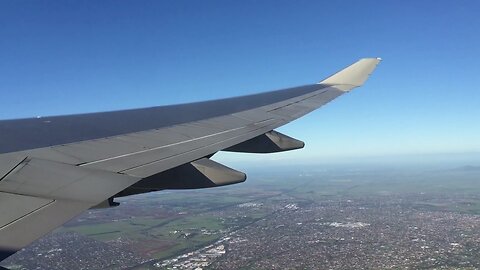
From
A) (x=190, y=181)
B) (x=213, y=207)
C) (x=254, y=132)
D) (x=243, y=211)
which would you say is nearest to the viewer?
(x=190, y=181)

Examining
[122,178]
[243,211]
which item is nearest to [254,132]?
[122,178]

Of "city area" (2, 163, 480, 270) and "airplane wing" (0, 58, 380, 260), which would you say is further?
"city area" (2, 163, 480, 270)

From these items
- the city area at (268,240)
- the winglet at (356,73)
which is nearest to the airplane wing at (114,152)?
the winglet at (356,73)

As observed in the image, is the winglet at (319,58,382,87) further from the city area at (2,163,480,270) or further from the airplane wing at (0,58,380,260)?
the city area at (2,163,480,270)

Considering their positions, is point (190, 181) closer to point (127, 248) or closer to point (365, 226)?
point (127, 248)

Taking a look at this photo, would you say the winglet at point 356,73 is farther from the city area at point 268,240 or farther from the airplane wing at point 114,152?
the city area at point 268,240

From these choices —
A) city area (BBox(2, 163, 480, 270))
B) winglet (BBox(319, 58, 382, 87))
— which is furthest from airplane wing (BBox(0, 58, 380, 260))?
city area (BBox(2, 163, 480, 270))

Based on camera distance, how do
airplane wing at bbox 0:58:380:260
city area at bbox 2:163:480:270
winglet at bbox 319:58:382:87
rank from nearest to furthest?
airplane wing at bbox 0:58:380:260 < winglet at bbox 319:58:382:87 < city area at bbox 2:163:480:270
